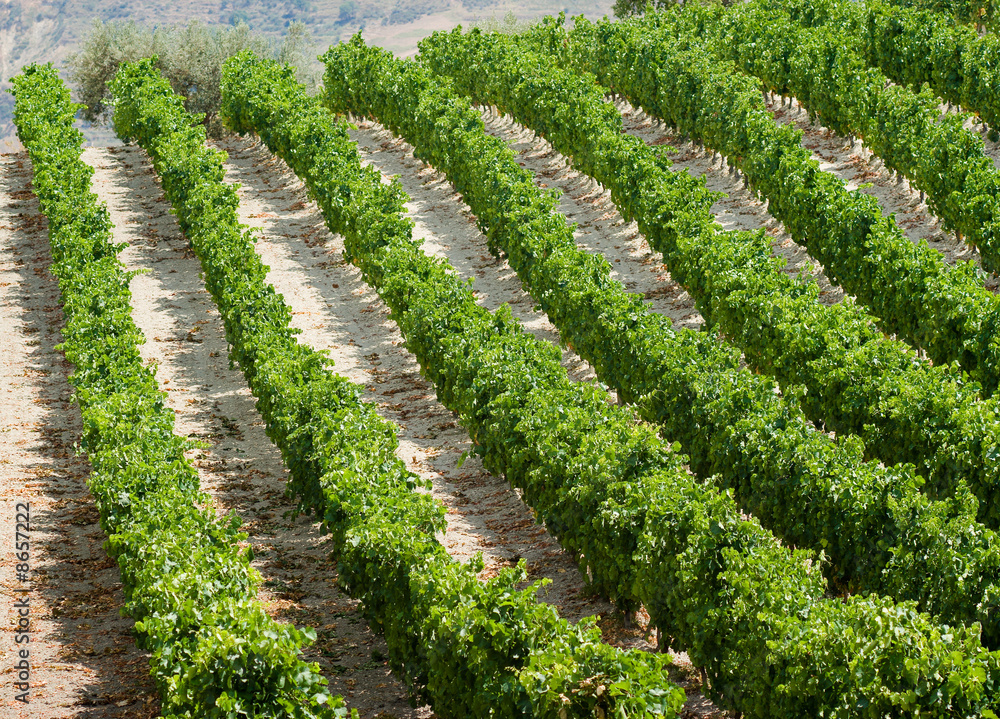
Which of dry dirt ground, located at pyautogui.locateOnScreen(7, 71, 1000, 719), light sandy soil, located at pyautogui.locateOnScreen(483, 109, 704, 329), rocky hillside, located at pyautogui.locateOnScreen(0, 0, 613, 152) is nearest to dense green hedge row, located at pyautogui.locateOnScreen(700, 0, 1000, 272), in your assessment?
dry dirt ground, located at pyautogui.locateOnScreen(7, 71, 1000, 719)

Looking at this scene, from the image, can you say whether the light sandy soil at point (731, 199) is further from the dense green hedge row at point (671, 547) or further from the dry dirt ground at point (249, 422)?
the dense green hedge row at point (671, 547)

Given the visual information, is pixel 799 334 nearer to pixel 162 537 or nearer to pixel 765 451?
pixel 765 451

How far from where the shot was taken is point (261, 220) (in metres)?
24.3

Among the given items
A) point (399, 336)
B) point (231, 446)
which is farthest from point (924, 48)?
point (231, 446)

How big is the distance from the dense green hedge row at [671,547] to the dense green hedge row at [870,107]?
283 inches

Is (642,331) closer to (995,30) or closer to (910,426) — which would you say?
(910,426)

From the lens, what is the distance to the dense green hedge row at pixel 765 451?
36.3 feet

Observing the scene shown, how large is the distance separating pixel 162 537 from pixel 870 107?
18.5 metres

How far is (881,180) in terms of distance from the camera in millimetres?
23406

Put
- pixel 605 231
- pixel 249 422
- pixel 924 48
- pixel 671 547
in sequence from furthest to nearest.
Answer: pixel 924 48 → pixel 605 231 → pixel 249 422 → pixel 671 547

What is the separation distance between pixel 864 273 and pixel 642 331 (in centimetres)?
476

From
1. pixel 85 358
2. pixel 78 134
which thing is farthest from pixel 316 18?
pixel 85 358

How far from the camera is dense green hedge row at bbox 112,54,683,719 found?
898cm

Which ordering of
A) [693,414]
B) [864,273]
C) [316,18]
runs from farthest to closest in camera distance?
[316,18], [864,273], [693,414]
